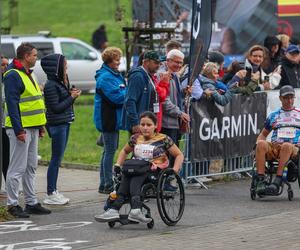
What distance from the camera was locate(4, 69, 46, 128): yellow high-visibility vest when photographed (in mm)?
11375

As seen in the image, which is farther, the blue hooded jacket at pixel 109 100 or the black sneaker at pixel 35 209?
the blue hooded jacket at pixel 109 100

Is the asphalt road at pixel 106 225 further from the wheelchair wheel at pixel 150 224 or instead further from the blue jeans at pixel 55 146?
the blue jeans at pixel 55 146

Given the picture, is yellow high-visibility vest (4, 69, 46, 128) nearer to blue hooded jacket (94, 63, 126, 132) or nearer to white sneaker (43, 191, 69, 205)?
white sneaker (43, 191, 69, 205)

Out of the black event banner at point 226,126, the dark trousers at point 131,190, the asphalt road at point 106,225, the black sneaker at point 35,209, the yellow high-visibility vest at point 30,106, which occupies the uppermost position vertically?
the yellow high-visibility vest at point 30,106

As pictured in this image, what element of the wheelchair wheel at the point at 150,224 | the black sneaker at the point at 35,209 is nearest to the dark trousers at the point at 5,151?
the black sneaker at the point at 35,209

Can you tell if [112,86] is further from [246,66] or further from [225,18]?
[225,18]

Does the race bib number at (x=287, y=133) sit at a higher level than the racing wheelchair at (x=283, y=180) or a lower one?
higher

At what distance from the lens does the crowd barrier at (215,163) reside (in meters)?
13.6

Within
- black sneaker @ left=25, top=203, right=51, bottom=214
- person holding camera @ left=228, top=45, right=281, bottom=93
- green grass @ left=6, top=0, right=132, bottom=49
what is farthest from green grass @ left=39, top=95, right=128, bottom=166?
green grass @ left=6, top=0, right=132, bottom=49

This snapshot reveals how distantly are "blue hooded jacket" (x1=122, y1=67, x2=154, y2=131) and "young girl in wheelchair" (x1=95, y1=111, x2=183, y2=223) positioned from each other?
103cm

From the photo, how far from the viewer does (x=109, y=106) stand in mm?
12938

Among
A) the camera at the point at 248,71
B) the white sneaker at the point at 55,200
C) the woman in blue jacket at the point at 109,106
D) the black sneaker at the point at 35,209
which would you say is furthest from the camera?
the camera at the point at 248,71

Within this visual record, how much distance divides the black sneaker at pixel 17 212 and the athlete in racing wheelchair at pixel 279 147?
2.93m

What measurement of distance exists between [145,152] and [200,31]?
9.97ft
